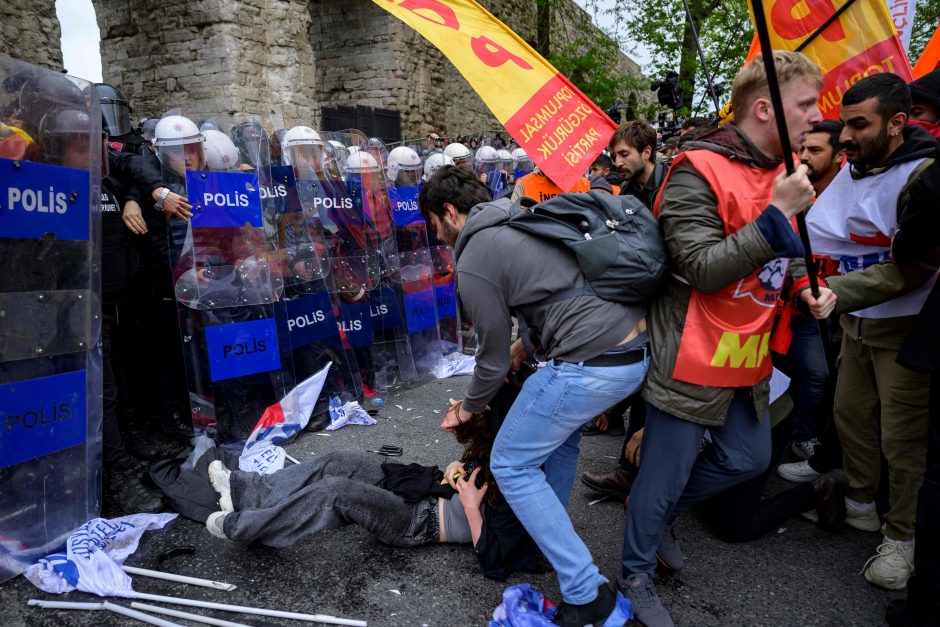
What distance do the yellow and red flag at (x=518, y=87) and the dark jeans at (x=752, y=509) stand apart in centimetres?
161

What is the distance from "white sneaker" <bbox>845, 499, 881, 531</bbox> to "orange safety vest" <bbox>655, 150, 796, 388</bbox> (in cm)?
147

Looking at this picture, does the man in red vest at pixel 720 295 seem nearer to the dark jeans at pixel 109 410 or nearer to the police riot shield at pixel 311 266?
the dark jeans at pixel 109 410

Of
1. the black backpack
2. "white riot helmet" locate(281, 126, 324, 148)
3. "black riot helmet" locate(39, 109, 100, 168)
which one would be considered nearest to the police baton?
the black backpack

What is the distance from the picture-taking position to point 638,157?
170 inches

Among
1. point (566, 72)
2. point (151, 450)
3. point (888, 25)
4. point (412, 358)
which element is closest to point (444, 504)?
point (151, 450)

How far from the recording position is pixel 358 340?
4926 millimetres

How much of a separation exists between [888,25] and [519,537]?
327cm

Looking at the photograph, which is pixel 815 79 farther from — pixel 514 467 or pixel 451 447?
pixel 451 447

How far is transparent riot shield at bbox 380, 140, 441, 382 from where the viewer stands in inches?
213

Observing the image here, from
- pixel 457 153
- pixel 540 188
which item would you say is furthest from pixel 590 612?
pixel 457 153

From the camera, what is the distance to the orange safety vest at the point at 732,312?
1984 millimetres

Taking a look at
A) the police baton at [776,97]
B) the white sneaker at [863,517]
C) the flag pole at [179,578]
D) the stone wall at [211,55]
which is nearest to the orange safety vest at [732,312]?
the police baton at [776,97]

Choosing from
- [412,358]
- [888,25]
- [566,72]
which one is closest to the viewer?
[888,25]

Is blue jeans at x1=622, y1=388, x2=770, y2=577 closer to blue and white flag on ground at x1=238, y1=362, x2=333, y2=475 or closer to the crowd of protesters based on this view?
the crowd of protesters
